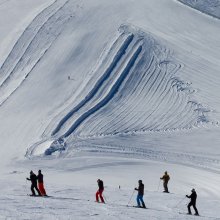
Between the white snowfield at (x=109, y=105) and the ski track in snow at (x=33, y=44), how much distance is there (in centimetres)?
10

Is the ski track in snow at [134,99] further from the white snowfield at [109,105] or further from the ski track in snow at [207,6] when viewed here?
the ski track in snow at [207,6]

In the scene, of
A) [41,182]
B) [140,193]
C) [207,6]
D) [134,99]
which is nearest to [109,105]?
[134,99]

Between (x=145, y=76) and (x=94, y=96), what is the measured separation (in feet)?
17.7

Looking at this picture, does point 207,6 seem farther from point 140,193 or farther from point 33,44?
point 140,193

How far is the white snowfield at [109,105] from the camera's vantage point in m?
28.1

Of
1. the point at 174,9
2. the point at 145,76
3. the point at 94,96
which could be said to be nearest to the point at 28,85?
the point at 94,96

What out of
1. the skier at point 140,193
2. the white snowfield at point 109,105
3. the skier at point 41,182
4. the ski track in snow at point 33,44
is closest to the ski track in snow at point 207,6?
the white snowfield at point 109,105

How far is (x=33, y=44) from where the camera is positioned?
2196 inches

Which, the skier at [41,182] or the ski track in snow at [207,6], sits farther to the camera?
the ski track in snow at [207,6]

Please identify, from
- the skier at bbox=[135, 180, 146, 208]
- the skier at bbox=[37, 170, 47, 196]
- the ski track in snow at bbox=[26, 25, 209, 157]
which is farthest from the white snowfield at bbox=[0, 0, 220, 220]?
the skier at bbox=[37, 170, 47, 196]

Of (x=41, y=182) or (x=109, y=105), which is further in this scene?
(x=109, y=105)

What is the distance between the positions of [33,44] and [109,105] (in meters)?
13.3

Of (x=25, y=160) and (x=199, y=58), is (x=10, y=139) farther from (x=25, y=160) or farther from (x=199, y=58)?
(x=199, y=58)

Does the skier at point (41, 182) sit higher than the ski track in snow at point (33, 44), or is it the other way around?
the ski track in snow at point (33, 44)
